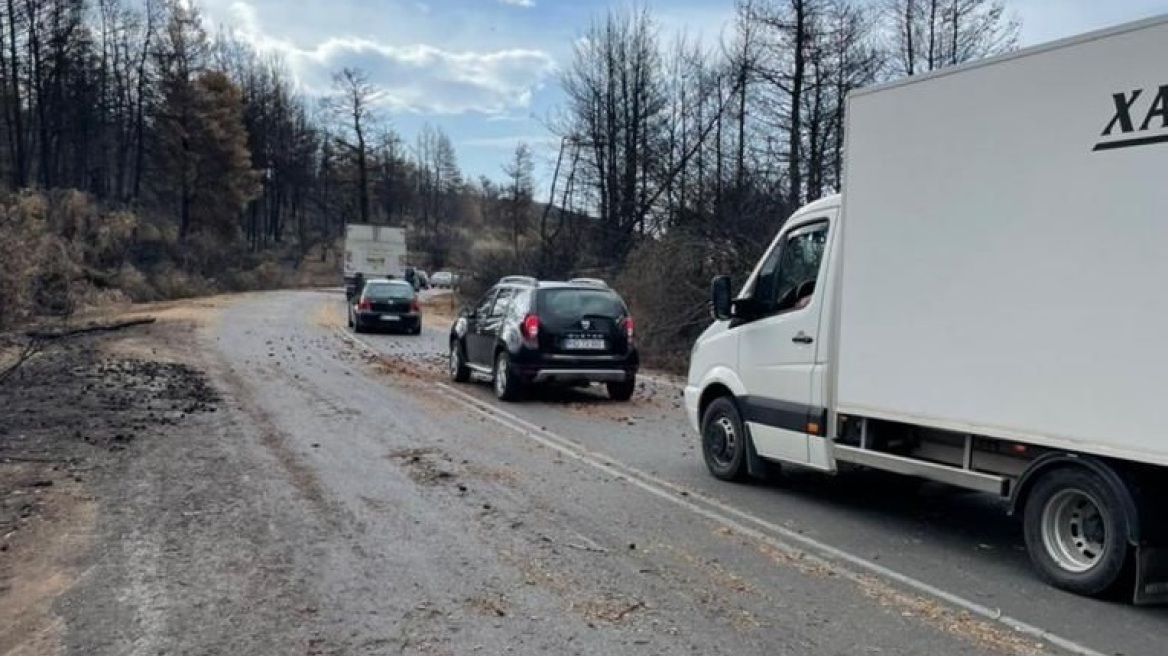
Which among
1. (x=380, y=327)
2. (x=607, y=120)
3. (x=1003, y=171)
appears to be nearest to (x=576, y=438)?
(x=1003, y=171)

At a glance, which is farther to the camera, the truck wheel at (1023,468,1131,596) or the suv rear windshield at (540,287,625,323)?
the suv rear windshield at (540,287,625,323)

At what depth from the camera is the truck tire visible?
13277mm

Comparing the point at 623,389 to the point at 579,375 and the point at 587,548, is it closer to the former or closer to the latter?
the point at 579,375

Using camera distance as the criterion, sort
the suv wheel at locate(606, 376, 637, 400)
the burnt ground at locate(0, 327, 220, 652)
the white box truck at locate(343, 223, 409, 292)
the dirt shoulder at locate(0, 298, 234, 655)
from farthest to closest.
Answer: the white box truck at locate(343, 223, 409, 292)
the suv wheel at locate(606, 376, 637, 400)
the burnt ground at locate(0, 327, 220, 652)
the dirt shoulder at locate(0, 298, 234, 655)

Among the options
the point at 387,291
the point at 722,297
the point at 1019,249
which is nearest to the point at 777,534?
the point at 722,297

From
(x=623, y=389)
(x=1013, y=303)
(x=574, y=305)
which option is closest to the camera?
(x=1013, y=303)

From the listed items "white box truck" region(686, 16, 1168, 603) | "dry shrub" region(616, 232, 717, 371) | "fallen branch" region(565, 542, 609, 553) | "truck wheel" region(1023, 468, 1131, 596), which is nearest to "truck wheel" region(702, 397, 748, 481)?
"white box truck" region(686, 16, 1168, 603)

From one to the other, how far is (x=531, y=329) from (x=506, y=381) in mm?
848

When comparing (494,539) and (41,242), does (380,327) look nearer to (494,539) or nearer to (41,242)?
(41,242)

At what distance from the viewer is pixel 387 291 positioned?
27922mm

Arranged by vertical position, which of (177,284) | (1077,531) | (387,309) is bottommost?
(1077,531)

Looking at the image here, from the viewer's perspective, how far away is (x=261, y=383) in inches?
579

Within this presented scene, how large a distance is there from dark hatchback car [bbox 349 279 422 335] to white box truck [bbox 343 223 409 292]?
13.1 meters

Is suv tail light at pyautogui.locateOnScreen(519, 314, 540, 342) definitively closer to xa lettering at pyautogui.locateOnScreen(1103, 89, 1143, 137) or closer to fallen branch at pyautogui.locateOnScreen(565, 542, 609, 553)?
fallen branch at pyautogui.locateOnScreen(565, 542, 609, 553)
